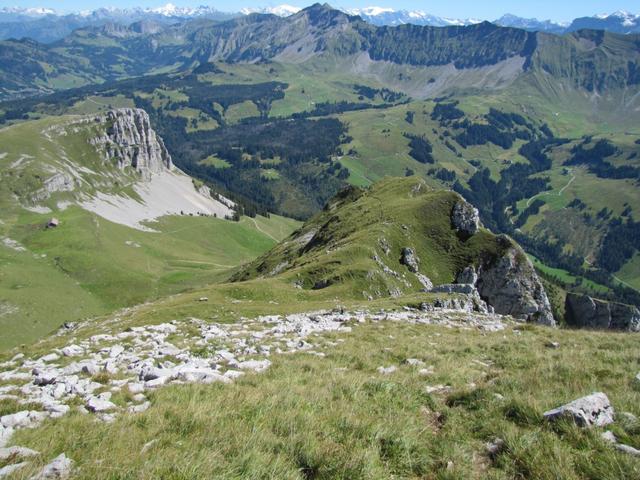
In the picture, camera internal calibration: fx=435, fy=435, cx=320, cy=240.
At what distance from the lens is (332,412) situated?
970 centimetres

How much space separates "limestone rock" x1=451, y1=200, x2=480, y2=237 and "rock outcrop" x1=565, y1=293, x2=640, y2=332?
82.3 ft

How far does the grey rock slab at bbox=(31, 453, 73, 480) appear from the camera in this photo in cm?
641

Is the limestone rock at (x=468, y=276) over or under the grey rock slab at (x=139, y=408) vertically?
under

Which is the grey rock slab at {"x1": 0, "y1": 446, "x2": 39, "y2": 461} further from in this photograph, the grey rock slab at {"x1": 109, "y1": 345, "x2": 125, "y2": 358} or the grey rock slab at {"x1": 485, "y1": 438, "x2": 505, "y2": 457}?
the grey rock slab at {"x1": 109, "y1": 345, "x2": 125, "y2": 358}

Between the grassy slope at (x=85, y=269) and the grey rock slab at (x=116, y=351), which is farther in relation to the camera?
the grassy slope at (x=85, y=269)

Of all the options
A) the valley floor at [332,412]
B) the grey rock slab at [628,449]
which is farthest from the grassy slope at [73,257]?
the grey rock slab at [628,449]

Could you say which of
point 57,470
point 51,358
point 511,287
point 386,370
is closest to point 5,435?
point 57,470

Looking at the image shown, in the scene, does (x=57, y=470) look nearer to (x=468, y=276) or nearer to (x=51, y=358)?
(x=51, y=358)

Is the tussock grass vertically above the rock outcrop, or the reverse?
the tussock grass

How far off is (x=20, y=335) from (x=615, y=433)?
289 ft

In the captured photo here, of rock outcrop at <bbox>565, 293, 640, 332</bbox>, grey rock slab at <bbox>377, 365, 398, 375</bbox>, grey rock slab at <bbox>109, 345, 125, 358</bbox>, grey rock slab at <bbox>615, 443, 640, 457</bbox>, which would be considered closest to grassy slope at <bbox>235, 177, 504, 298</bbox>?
rock outcrop at <bbox>565, 293, 640, 332</bbox>

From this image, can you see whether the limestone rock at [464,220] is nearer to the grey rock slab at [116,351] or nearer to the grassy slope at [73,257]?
the grassy slope at [73,257]

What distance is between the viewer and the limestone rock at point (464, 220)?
84.5 metres

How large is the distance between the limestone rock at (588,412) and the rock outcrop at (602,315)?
69994 mm
